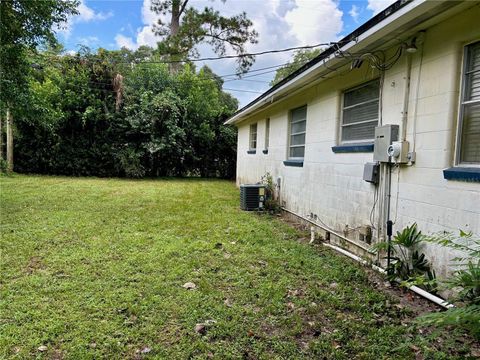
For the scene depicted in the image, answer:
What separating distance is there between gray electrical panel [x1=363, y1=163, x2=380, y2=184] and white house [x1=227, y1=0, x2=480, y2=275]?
0.23 feet

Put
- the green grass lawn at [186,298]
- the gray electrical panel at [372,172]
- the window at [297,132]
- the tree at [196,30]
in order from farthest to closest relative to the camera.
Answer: the tree at [196,30]
the window at [297,132]
the gray electrical panel at [372,172]
the green grass lawn at [186,298]

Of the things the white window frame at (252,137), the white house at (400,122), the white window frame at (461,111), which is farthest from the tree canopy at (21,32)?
the white window frame at (461,111)

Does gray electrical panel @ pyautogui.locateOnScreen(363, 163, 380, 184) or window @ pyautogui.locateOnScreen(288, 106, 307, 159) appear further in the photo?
window @ pyautogui.locateOnScreen(288, 106, 307, 159)

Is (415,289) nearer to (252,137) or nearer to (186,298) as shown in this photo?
(186,298)

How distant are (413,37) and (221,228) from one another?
154 inches

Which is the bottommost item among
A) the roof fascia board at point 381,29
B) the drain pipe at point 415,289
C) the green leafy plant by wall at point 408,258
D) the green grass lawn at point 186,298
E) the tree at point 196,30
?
Result: the green grass lawn at point 186,298

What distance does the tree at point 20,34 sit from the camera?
5.54 meters

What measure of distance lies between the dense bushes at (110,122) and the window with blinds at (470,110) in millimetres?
11537

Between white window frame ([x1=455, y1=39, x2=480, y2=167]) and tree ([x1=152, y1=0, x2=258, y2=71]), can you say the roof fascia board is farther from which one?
tree ([x1=152, y1=0, x2=258, y2=71])

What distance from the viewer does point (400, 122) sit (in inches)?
135

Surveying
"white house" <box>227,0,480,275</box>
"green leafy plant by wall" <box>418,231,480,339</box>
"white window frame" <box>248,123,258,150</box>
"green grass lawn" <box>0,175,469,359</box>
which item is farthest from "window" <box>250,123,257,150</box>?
"green leafy plant by wall" <box>418,231,480,339</box>

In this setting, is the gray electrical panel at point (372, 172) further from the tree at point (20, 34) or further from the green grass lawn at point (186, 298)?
the tree at point (20, 34)

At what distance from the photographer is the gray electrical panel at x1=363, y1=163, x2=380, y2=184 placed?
3763 mm

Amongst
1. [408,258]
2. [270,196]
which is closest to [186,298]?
[408,258]
